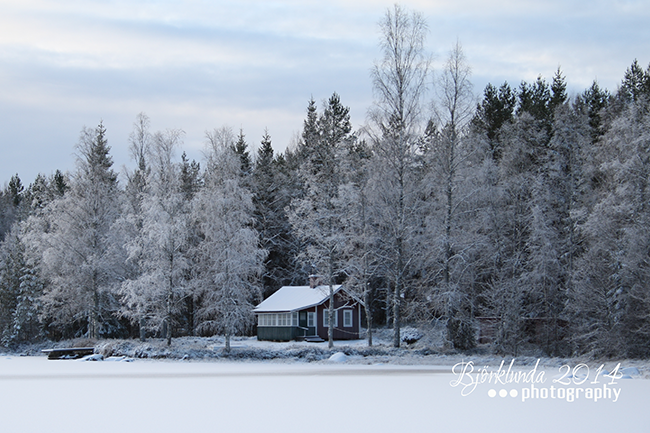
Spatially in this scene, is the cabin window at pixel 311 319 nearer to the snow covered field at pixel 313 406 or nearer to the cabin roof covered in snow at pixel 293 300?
the cabin roof covered in snow at pixel 293 300

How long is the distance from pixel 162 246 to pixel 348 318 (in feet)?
52.6

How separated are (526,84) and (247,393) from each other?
42.0m

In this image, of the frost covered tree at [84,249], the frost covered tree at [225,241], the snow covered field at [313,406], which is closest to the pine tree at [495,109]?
the frost covered tree at [225,241]

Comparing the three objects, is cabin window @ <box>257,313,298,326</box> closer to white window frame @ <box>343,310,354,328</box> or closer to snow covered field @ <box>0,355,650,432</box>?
white window frame @ <box>343,310,354,328</box>

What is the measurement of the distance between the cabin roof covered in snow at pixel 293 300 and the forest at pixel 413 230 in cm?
481

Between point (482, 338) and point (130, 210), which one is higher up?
point (130, 210)

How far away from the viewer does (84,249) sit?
36781 mm

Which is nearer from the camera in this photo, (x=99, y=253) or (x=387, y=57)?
(x=387, y=57)

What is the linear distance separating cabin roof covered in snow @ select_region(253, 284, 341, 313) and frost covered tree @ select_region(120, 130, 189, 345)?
333 inches

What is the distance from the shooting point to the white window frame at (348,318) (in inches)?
1636

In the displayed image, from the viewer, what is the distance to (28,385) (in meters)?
15.8

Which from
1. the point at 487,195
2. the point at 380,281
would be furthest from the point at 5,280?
the point at 487,195

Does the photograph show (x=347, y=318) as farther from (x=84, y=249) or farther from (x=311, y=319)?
(x=84, y=249)

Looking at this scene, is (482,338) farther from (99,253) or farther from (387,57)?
(99,253)
